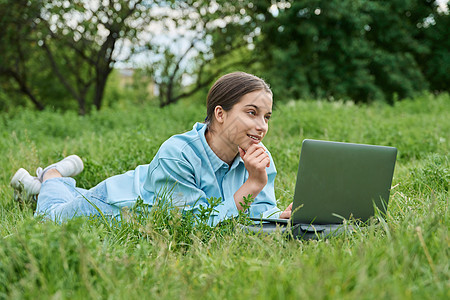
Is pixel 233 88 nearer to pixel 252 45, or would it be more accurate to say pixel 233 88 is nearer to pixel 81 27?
pixel 81 27

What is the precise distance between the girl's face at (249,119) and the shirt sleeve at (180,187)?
0.40m

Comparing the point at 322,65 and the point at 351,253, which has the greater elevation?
the point at 322,65

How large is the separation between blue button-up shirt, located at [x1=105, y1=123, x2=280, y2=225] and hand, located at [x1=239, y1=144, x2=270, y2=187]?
220 millimetres

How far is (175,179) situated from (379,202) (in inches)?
51.4

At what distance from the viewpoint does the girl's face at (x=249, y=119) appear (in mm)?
2803

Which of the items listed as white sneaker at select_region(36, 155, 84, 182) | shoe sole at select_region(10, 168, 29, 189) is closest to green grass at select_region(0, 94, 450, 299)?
shoe sole at select_region(10, 168, 29, 189)

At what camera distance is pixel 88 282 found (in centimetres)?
161

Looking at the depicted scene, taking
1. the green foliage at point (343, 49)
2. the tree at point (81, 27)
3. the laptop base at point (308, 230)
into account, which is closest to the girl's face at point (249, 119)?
the laptop base at point (308, 230)

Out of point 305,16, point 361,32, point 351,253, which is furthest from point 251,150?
point 361,32

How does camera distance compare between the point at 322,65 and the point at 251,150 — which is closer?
the point at 251,150

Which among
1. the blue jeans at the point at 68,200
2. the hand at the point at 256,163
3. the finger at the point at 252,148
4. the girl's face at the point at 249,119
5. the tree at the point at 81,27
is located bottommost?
the blue jeans at the point at 68,200

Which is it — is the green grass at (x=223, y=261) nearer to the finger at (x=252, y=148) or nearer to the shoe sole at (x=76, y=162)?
the finger at (x=252, y=148)

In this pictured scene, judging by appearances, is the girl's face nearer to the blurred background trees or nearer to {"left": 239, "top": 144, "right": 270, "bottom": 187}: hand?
{"left": 239, "top": 144, "right": 270, "bottom": 187}: hand

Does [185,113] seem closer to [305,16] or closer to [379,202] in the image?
[379,202]
